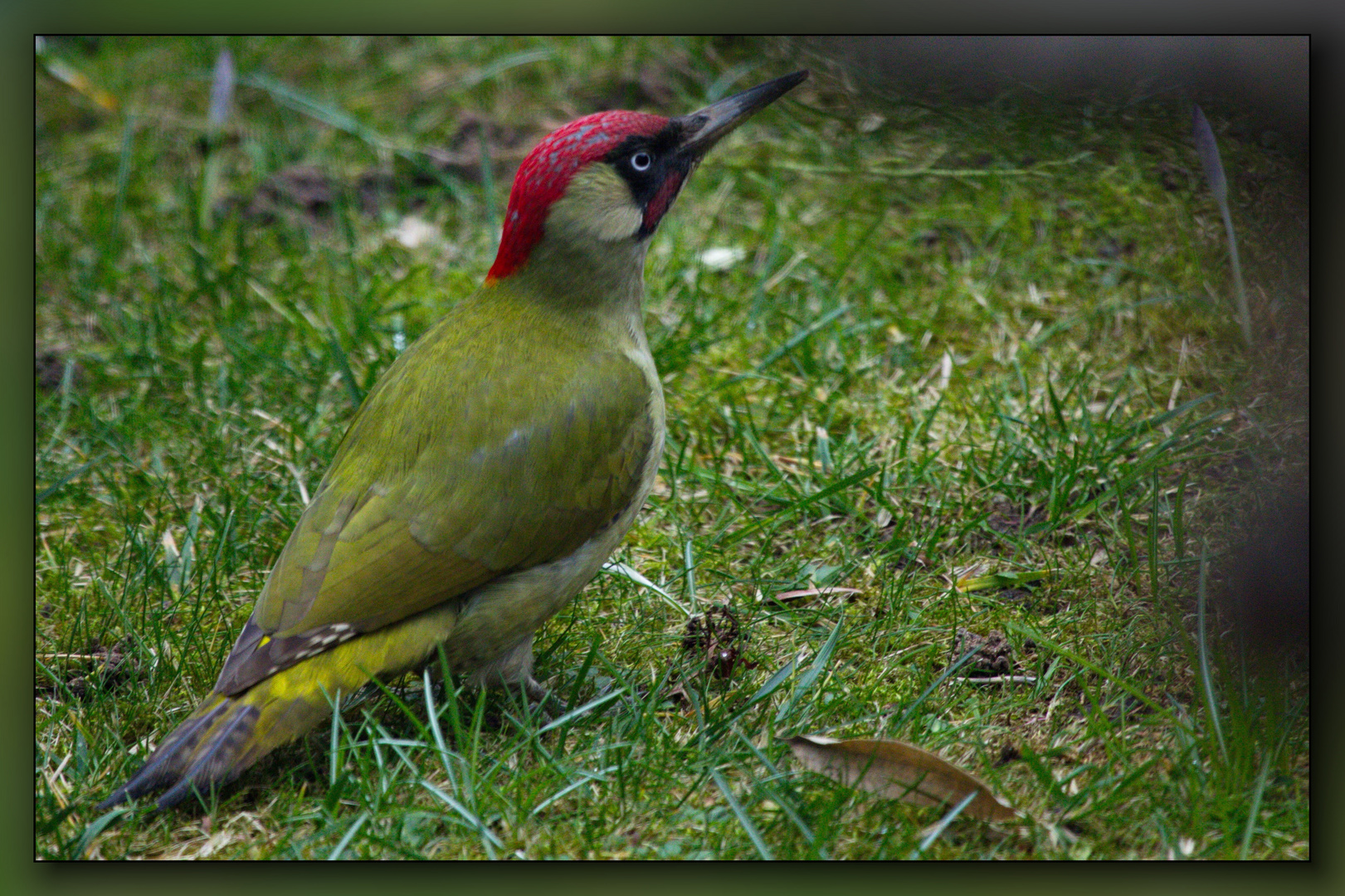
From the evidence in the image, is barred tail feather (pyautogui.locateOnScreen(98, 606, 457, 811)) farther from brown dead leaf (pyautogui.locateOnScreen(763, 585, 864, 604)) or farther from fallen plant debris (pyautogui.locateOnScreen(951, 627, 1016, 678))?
fallen plant debris (pyautogui.locateOnScreen(951, 627, 1016, 678))

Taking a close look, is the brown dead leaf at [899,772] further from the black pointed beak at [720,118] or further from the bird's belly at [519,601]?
the black pointed beak at [720,118]

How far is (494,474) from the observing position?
2986 mm

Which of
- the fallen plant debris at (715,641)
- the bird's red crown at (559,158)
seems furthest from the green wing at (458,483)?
the fallen plant debris at (715,641)

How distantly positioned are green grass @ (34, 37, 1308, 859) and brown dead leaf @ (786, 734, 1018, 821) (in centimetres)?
4

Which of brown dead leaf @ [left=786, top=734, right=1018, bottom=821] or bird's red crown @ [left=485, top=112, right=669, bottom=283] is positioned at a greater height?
bird's red crown @ [left=485, top=112, right=669, bottom=283]

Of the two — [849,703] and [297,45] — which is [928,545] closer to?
Result: [849,703]

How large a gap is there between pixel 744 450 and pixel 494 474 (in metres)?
1.14

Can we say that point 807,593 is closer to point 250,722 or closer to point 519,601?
point 519,601

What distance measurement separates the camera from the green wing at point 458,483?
283cm

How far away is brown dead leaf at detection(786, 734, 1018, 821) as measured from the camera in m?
2.77

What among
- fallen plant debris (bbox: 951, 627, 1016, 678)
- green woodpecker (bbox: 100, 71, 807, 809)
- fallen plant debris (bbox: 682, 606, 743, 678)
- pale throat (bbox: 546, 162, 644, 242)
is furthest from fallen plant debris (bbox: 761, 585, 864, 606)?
pale throat (bbox: 546, 162, 644, 242)

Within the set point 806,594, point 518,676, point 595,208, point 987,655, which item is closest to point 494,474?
point 518,676
